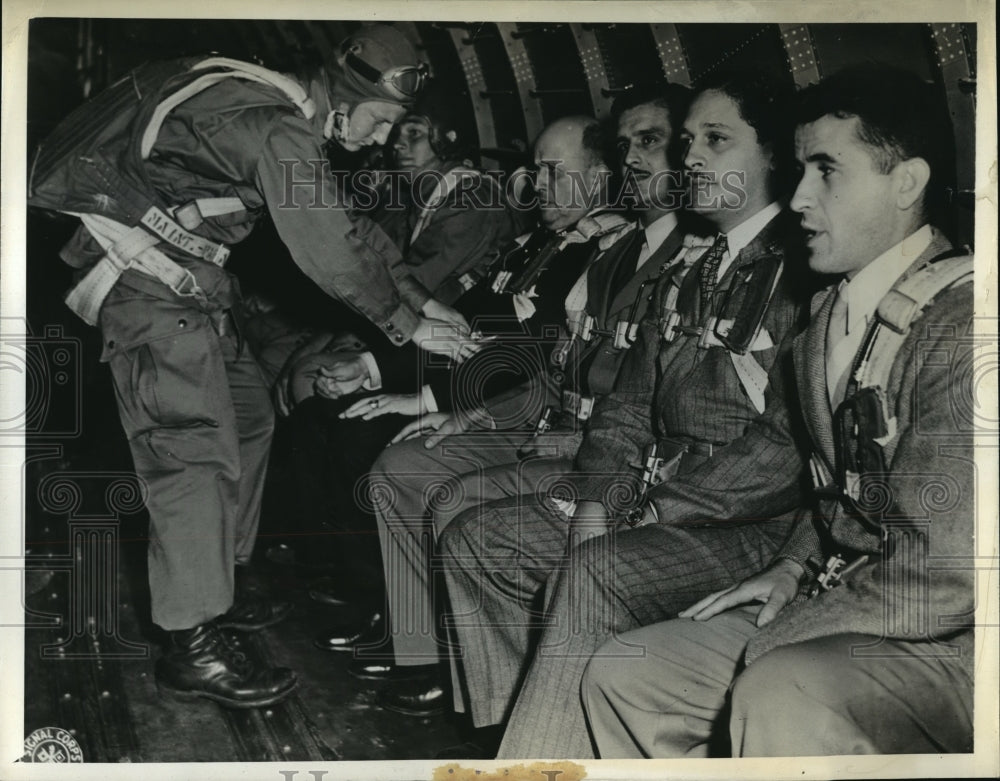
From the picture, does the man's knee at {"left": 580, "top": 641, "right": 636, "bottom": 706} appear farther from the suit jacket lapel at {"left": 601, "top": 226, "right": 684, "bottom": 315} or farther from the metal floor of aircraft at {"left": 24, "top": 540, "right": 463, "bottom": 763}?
the suit jacket lapel at {"left": 601, "top": 226, "right": 684, "bottom": 315}

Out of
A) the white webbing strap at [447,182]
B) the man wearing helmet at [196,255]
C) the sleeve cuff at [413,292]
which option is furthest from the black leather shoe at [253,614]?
the white webbing strap at [447,182]

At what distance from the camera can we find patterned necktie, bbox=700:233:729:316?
12.7ft

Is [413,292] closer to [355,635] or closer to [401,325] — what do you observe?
[401,325]

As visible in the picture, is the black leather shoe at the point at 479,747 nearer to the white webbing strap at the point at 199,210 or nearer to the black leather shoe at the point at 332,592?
the black leather shoe at the point at 332,592

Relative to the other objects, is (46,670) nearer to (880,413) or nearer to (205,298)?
(205,298)

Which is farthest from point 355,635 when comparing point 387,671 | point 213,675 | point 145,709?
point 145,709

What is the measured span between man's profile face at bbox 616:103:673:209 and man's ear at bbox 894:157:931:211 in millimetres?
691

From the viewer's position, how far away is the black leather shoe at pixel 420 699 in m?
3.99

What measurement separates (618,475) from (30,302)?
75.1 inches

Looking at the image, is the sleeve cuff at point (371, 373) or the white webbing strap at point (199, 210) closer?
the white webbing strap at point (199, 210)

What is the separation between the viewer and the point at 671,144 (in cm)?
399

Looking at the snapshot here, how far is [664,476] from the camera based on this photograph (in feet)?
12.8

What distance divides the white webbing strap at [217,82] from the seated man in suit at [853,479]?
5.08ft

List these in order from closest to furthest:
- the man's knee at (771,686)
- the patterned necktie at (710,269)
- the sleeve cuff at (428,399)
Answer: the man's knee at (771,686) → the patterned necktie at (710,269) → the sleeve cuff at (428,399)
